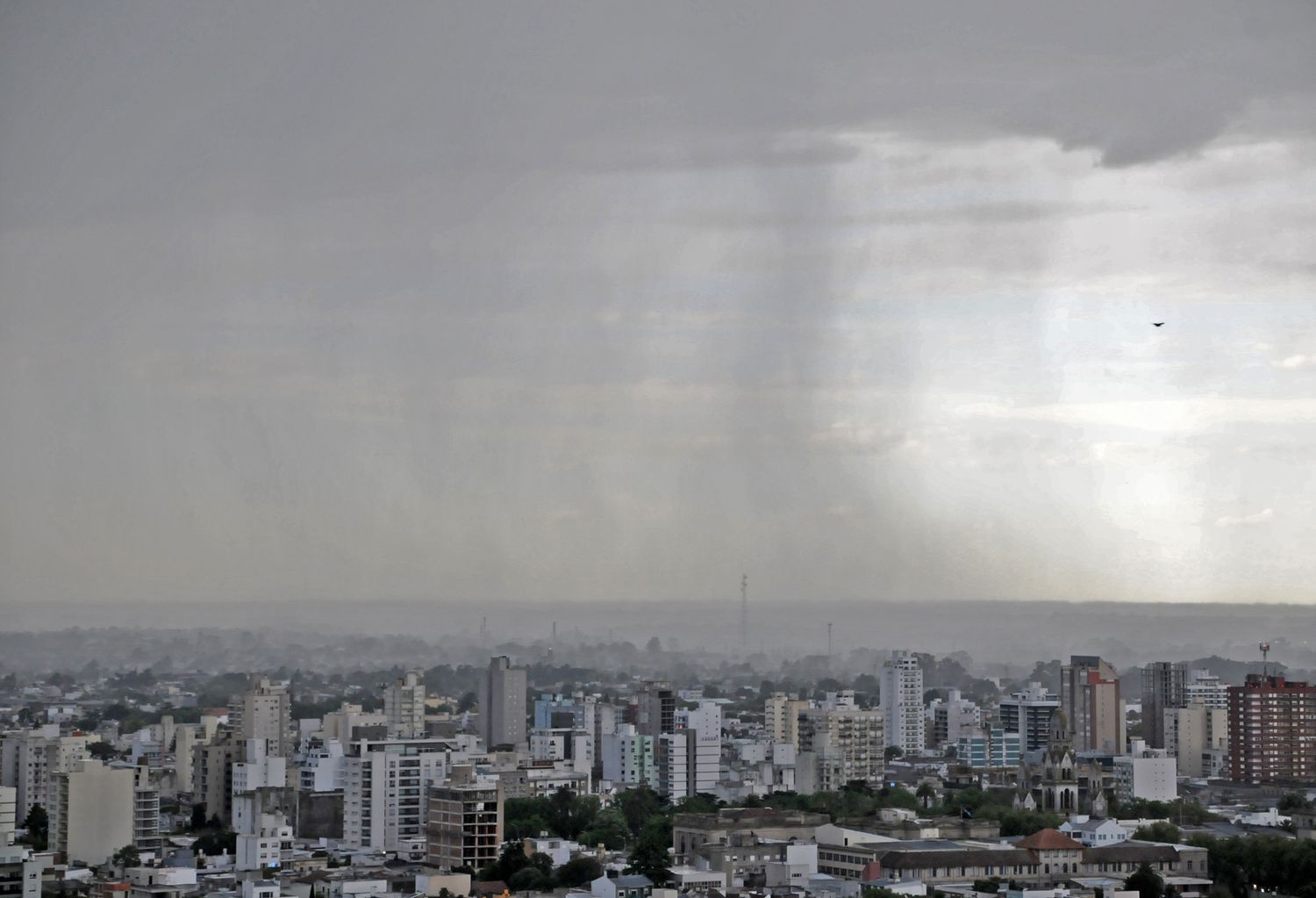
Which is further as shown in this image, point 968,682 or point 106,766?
point 968,682

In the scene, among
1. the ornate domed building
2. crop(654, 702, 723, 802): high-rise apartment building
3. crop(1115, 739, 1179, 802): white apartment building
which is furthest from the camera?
crop(654, 702, 723, 802): high-rise apartment building

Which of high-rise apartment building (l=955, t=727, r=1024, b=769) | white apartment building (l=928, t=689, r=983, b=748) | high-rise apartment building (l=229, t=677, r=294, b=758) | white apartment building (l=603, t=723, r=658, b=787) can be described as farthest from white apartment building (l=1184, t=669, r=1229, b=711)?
high-rise apartment building (l=229, t=677, r=294, b=758)

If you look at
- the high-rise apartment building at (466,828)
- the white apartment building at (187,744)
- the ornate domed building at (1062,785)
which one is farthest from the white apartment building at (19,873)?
the ornate domed building at (1062,785)

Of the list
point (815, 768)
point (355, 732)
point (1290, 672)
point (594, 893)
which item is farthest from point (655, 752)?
point (1290, 672)

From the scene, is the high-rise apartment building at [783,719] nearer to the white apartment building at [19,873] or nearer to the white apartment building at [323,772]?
the white apartment building at [323,772]

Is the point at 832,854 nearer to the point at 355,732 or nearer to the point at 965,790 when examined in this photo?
the point at 965,790

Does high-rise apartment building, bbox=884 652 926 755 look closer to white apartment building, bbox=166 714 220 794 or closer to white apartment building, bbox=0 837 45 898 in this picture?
white apartment building, bbox=166 714 220 794
